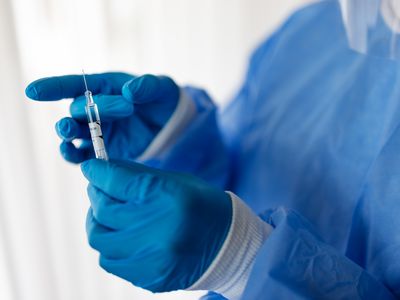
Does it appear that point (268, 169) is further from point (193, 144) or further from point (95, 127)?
point (95, 127)

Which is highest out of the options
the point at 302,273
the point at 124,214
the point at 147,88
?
the point at 147,88

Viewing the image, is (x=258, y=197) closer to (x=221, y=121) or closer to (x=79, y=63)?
(x=221, y=121)

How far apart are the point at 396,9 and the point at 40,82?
56 centimetres

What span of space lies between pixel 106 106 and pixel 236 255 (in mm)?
309

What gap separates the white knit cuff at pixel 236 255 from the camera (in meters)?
0.63

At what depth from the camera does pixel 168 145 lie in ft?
3.19

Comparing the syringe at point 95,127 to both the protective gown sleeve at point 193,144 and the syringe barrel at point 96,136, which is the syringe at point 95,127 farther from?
the protective gown sleeve at point 193,144

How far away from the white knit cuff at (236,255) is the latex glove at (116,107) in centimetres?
24

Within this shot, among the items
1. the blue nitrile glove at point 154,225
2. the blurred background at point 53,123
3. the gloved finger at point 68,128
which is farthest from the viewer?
the blurred background at point 53,123

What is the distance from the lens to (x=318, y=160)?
0.89 m

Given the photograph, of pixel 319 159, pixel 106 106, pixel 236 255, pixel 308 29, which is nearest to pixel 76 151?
pixel 106 106

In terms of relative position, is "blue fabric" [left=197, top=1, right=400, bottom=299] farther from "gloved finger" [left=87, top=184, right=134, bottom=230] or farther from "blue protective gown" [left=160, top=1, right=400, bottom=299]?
"gloved finger" [left=87, top=184, right=134, bottom=230]

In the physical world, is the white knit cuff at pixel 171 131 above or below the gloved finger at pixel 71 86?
below

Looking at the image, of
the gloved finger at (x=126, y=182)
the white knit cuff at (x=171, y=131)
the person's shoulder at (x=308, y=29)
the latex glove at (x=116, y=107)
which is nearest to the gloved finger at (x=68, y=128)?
the latex glove at (x=116, y=107)
